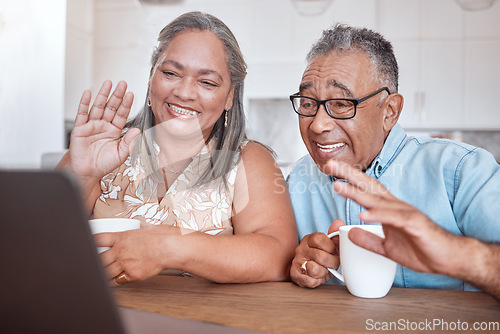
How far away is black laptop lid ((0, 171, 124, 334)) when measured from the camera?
275mm

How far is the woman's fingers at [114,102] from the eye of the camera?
0.89 metres

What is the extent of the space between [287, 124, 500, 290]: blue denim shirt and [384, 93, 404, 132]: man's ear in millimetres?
26

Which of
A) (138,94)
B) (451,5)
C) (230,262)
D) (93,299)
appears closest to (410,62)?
(451,5)

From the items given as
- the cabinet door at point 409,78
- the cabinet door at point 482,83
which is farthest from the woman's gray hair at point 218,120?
the cabinet door at point 482,83

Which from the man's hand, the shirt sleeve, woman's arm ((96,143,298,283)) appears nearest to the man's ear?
the shirt sleeve

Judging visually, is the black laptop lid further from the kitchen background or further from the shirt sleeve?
the kitchen background

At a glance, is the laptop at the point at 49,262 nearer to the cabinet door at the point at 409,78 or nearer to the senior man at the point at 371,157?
the senior man at the point at 371,157

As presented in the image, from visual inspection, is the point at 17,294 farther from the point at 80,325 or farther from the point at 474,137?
the point at 474,137

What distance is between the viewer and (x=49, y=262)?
0.30m

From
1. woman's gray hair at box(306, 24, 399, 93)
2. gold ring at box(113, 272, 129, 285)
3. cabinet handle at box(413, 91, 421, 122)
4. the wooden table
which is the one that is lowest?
the wooden table

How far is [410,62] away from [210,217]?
312 centimetres

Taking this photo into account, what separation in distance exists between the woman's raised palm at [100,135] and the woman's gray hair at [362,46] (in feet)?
1.68

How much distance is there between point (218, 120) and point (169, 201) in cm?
27

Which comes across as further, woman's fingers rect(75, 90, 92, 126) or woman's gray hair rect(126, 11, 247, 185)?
woman's gray hair rect(126, 11, 247, 185)
